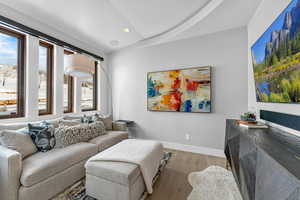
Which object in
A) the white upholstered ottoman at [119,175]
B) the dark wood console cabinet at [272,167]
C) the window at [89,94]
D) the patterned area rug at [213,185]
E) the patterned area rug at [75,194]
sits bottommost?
the patterned area rug at [213,185]

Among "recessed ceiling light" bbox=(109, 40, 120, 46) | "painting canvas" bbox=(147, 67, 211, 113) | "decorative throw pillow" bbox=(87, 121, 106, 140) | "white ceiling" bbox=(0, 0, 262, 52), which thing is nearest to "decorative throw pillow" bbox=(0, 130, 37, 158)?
"decorative throw pillow" bbox=(87, 121, 106, 140)

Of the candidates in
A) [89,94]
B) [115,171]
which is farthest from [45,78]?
[115,171]

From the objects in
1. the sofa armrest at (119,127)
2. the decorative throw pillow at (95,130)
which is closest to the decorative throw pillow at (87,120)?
the decorative throw pillow at (95,130)

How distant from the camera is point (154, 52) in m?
3.27

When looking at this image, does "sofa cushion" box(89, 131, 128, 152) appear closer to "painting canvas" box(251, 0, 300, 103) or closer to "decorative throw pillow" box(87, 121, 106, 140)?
"decorative throw pillow" box(87, 121, 106, 140)

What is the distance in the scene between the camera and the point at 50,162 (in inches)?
58.1

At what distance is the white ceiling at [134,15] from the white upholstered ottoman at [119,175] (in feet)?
7.37

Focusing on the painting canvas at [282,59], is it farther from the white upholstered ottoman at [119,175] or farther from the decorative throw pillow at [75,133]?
the decorative throw pillow at [75,133]

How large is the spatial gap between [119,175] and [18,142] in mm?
1366

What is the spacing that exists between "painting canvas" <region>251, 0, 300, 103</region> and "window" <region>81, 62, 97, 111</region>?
3.68 metres

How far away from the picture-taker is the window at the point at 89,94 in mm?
3426

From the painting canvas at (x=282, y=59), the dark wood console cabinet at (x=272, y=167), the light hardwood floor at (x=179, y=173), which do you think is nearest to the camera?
the dark wood console cabinet at (x=272, y=167)

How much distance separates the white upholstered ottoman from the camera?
130 cm

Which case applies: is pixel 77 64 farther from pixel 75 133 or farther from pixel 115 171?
pixel 115 171
